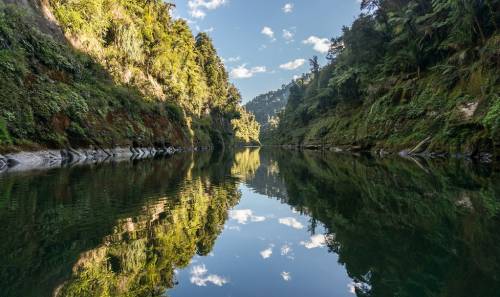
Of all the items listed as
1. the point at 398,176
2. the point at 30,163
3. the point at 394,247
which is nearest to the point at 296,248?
the point at 394,247

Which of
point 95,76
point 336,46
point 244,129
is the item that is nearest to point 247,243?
point 95,76

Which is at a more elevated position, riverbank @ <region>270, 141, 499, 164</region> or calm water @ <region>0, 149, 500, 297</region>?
riverbank @ <region>270, 141, 499, 164</region>

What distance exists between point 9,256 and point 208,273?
268 cm

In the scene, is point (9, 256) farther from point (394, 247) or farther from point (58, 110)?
point (58, 110)

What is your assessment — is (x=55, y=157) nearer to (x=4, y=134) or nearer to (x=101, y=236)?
(x=4, y=134)

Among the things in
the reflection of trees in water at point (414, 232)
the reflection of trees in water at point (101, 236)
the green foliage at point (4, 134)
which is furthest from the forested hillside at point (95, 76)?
the reflection of trees in water at point (414, 232)

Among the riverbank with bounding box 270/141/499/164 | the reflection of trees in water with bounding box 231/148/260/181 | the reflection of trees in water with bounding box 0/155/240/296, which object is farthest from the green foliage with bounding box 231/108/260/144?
the reflection of trees in water with bounding box 0/155/240/296

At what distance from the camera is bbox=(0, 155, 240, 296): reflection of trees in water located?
151 inches

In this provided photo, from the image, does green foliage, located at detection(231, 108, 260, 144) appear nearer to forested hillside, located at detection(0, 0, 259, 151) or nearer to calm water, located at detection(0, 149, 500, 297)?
forested hillside, located at detection(0, 0, 259, 151)

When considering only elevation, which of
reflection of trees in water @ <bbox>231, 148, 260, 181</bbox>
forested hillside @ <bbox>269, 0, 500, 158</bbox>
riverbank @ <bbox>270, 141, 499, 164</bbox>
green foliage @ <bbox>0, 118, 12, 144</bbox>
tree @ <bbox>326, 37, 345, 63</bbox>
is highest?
Result: tree @ <bbox>326, 37, 345, 63</bbox>

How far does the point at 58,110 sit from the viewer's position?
22812 mm

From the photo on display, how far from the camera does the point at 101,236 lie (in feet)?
18.3

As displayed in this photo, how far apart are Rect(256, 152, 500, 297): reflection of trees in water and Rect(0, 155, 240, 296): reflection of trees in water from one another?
247 cm

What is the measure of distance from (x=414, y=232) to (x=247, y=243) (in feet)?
9.94
